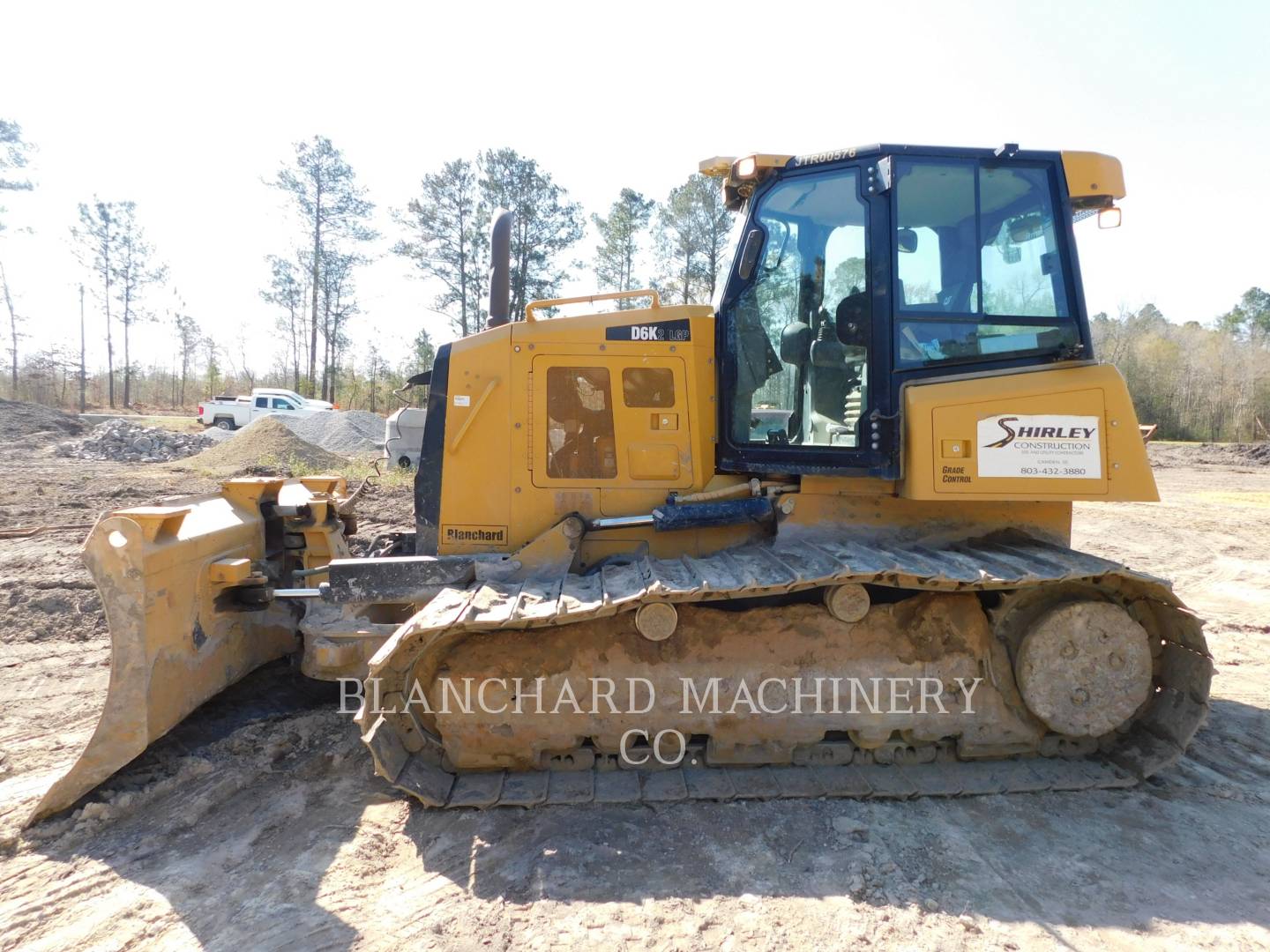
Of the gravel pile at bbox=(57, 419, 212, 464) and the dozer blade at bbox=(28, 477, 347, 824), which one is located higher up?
the gravel pile at bbox=(57, 419, 212, 464)

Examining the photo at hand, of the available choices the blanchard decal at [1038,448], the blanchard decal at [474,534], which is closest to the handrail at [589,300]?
the blanchard decal at [474,534]

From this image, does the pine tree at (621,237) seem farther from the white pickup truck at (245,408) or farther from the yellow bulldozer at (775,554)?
the yellow bulldozer at (775,554)

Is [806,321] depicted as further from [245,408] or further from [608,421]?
[245,408]

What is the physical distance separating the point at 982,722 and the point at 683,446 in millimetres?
1935

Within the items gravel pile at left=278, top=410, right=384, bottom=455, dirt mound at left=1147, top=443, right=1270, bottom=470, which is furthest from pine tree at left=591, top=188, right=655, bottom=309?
dirt mound at left=1147, top=443, right=1270, bottom=470

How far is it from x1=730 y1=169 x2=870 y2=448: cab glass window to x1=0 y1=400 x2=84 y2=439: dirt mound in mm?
22980

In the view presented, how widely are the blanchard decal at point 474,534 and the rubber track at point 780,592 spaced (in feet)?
1.26

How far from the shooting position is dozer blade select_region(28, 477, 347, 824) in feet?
10.3

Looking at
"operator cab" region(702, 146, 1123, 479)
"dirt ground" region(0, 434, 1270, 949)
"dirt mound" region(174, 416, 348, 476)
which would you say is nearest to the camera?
"dirt ground" region(0, 434, 1270, 949)

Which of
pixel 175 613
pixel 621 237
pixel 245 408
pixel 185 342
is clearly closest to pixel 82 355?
pixel 185 342

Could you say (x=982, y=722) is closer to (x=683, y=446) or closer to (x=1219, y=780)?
(x=1219, y=780)

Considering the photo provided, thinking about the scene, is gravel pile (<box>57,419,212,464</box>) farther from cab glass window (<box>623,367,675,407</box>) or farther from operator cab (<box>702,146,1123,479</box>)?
operator cab (<box>702,146,1123,479</box>)

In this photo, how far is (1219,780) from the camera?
3500 mm

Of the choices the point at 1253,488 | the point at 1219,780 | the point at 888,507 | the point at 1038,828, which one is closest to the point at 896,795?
the point at 1038,828
